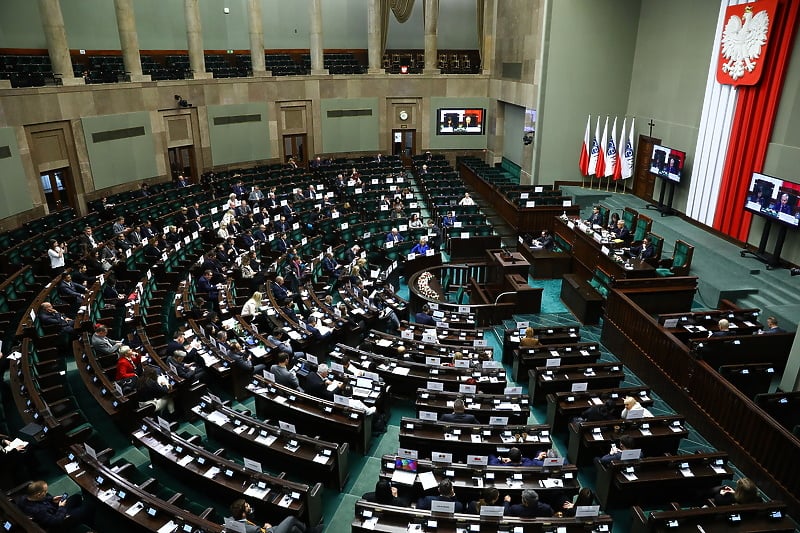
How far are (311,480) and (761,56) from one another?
1417cm

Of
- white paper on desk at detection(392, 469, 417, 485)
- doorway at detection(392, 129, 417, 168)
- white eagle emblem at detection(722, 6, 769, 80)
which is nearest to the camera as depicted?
white paper on desk at detection(392, 469, 417, 485)

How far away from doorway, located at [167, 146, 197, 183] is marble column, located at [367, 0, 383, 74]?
9166 mm

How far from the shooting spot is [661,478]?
6.50 m

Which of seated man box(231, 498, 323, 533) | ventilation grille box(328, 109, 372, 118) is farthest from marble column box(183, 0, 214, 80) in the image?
seated man box(231, 498, 323, 533)

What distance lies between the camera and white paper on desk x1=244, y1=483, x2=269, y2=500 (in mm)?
5902

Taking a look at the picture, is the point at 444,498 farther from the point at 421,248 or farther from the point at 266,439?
the point at 421,248

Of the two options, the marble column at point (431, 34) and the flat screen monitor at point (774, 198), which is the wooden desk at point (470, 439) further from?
the marble column at point (431, 34)

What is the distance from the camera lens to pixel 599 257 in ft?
43.9

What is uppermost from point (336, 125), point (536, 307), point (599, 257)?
point (336, 125)

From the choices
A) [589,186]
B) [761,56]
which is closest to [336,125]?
[589,186]

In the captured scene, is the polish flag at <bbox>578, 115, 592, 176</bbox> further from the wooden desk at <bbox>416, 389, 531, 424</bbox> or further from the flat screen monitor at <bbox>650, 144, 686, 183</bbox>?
the wooden desk at <bbox>416, 389, 531, 424</bbox>

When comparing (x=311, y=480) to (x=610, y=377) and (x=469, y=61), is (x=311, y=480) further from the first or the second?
(x=469, y=61)

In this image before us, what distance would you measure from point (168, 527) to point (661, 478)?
554 cm

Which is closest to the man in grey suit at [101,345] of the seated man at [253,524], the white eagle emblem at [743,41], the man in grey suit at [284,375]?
the man in grey suit at [284,375]
